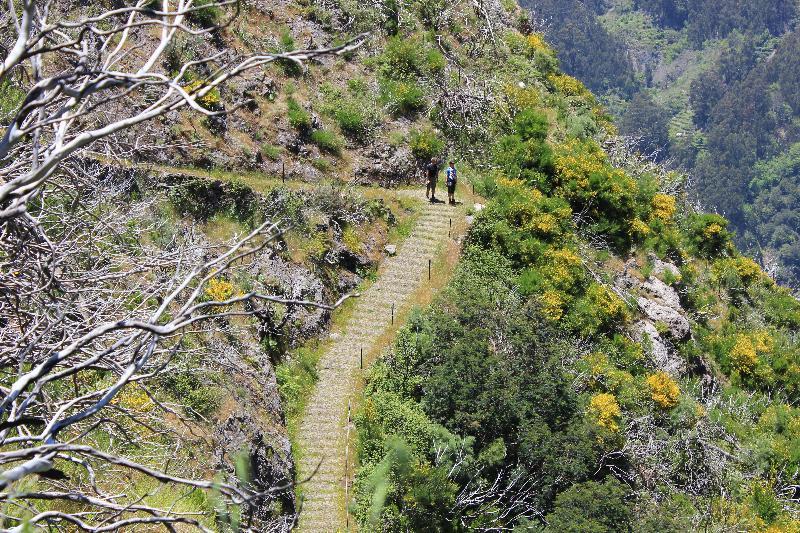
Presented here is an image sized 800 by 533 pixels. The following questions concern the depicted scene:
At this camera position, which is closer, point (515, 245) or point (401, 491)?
point (401, 491)

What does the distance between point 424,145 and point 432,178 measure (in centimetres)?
156

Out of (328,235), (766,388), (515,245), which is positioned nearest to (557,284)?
(515,245)

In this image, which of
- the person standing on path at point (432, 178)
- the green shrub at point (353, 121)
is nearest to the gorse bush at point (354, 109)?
the green shrub at point (353, 121)

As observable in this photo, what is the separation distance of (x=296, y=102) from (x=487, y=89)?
240 inches

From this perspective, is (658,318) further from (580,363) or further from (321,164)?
(321,164)

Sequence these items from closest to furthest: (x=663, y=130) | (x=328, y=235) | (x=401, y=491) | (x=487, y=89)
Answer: (x=401, y=491), (x=328, y=235), (x=487, y=89), (x=663, y=130)

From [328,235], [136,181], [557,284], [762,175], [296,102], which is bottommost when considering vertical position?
[762,175]

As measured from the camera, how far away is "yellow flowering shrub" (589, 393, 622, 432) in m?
15.1

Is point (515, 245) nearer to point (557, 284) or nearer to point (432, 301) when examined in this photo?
point (557, 284)

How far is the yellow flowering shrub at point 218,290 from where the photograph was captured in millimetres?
13953

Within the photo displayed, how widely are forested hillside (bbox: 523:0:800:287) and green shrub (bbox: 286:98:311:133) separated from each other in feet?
420

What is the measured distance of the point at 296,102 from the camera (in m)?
19.7

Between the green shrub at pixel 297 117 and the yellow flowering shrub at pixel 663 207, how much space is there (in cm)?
1003

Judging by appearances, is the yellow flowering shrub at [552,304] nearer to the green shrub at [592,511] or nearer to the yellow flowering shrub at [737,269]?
the green shrub at [592,511]
